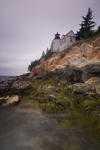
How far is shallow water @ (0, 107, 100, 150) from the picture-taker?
429cm

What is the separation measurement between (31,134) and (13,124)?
2066mm

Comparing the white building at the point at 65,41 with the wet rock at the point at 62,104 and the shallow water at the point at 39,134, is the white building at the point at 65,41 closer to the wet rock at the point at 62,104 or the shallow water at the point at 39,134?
the wet rock at the point at 62,104

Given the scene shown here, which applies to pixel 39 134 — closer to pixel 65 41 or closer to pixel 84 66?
pixel 84 66

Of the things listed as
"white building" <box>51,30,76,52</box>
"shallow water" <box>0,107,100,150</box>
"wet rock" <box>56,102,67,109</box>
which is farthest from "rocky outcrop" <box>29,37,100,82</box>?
"white building" <box>51,30,76,52</box>

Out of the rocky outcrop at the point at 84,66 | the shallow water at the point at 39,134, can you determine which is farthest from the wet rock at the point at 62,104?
the rocky outcrop at the point at 84,66

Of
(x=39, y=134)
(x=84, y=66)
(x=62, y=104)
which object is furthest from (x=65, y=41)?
(x=39, y=134)

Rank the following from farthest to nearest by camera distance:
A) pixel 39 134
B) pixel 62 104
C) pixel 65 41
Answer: pixel 65 41, pixel 62 104, pixel 39 134

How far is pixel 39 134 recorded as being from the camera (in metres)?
5.19

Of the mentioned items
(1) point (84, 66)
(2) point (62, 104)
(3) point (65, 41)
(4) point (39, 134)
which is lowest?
(4) point (39, 134)

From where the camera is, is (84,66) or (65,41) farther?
(65,41)

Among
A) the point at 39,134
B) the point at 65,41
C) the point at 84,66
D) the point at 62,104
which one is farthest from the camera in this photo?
the point at 65,41

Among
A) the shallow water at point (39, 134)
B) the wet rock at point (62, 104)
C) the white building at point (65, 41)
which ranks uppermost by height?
the white building at point (65, 41)

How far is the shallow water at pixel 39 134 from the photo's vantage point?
4286 mm

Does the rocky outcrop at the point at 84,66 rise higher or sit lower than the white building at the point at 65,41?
lower
